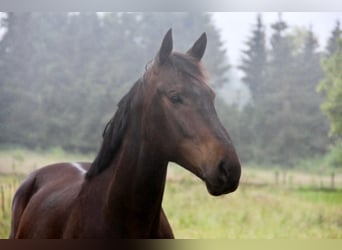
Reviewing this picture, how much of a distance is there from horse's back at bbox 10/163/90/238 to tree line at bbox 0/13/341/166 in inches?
6.4

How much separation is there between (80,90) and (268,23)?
1062 millimetres

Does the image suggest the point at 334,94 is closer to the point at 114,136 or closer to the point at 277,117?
the point at 277,117

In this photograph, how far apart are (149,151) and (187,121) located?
0.72 ft

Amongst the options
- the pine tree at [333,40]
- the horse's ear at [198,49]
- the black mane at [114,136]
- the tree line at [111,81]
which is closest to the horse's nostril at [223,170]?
the black mane at [114,136]

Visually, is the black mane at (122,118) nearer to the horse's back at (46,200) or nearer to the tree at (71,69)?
the horse's back at (46,200)

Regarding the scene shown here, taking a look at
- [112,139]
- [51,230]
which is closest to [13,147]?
[51,230]

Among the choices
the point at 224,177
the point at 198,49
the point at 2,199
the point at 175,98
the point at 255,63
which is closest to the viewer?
the point at 224,177

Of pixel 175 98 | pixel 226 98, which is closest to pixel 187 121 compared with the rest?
pixel 175 98

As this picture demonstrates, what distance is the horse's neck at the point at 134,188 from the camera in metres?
2.07

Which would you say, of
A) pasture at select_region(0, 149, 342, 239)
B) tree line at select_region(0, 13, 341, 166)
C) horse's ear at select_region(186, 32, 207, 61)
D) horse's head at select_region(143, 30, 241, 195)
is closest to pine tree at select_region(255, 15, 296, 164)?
tree line at select_region(0, 13, 341, 166)

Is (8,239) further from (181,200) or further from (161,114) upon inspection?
(161,114)

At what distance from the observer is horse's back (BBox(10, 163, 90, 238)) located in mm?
2242

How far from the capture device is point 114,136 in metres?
2.07

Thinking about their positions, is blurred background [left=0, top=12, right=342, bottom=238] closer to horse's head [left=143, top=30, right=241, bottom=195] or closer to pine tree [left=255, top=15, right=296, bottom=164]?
pine tree [left=255, top=15, right=296, bottom=164]
